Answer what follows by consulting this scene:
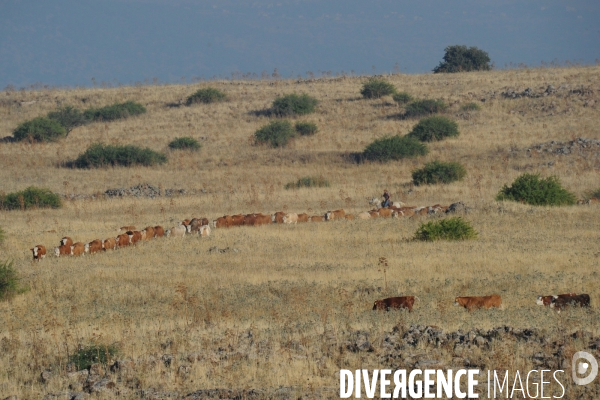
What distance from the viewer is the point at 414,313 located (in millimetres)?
12703

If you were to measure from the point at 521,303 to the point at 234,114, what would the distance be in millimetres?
41694

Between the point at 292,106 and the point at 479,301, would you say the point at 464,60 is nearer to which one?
the point at 292,106

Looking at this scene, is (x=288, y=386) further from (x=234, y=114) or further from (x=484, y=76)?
(x=484, y=76)

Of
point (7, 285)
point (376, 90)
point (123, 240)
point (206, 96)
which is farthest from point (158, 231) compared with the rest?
point (206, 96)

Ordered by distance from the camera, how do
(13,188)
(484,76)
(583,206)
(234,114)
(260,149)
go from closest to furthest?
(583,206) < (13,188) < (260,149) < (234,114) < (484,76)

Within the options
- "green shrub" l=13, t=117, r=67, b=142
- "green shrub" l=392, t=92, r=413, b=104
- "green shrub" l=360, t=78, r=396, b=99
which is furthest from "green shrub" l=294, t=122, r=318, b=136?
"green shrub" l=13, t=117, r=67, b=142

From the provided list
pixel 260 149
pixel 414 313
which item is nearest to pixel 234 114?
pixel 260 149

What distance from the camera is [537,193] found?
2638cm

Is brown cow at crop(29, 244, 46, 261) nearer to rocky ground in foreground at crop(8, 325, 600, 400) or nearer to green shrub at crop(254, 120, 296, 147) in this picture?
rocky ground in foreground at crop(8, 325, 600, 400)

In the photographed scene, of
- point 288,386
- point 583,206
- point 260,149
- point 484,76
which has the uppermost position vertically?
point 484,76

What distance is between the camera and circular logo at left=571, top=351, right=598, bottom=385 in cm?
876

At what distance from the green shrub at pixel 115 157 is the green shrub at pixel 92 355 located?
3042 cm

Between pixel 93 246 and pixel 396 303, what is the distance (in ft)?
33.0

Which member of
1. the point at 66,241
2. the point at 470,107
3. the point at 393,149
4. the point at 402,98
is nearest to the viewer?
the point at 66,241
